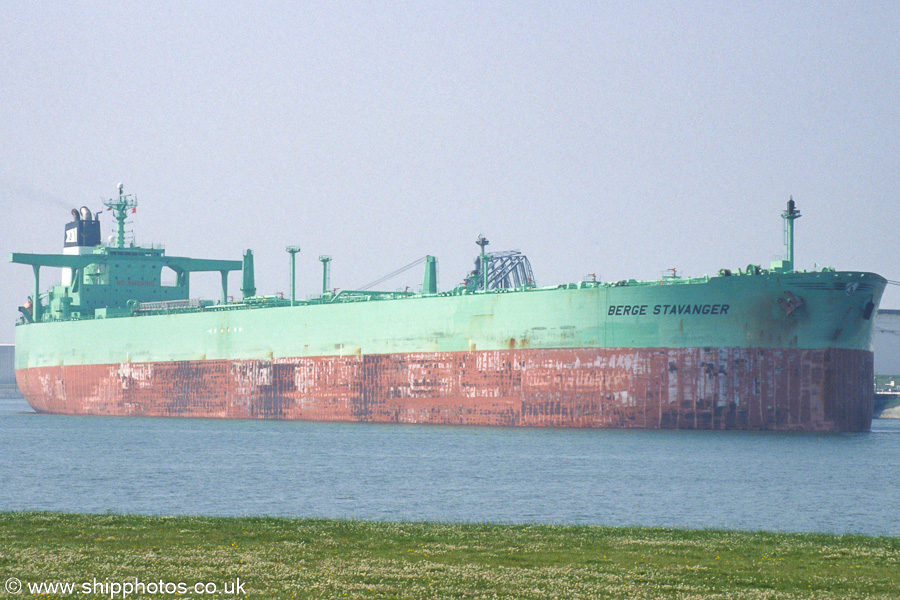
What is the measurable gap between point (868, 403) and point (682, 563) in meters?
30.8

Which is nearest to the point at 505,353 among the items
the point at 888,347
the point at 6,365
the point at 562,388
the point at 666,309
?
the point at 562,388

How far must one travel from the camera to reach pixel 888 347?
9662 centimetres

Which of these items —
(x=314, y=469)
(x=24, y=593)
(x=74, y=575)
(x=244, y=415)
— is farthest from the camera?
(x=244, y=415)

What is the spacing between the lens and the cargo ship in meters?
37.8

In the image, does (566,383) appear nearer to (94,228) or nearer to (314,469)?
(314,469)

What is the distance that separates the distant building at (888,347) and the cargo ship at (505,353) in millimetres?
46332

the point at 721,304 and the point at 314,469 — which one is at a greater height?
the point at 721,304

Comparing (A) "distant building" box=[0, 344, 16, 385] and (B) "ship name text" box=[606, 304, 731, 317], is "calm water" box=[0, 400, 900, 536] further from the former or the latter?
(A) "distant building" box=[0, 344, 16, 385]

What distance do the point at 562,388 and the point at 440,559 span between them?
95.4ft

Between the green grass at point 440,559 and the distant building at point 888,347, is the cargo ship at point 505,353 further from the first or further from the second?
the distant building at point 888,347

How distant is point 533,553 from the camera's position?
41.8 feet

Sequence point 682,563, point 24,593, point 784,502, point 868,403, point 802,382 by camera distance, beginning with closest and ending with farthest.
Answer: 1. point 24,593
2. point 682,563
3. point 784,502
4. point 802,382
5. point 868,403

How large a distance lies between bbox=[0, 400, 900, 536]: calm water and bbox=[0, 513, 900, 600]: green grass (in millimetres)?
4384

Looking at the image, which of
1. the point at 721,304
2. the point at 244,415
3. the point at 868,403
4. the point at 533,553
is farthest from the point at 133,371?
the point at 533,553
